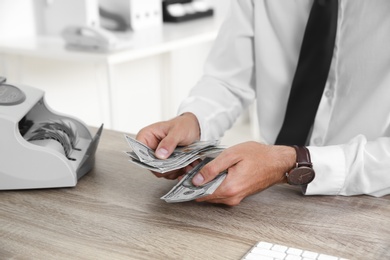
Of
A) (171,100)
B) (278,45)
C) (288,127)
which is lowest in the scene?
(171,100)

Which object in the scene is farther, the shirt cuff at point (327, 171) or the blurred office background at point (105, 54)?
the blurred office background at point (105, 54)

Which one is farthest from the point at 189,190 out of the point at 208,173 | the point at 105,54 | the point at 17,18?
the point at 17,18

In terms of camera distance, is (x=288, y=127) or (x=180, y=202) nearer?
(x=180, y=202)

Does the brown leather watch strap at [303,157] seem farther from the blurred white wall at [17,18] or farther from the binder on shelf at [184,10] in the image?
the binder on shelf at [184,10]

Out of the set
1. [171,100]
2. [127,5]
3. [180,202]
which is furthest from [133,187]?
[171,100]

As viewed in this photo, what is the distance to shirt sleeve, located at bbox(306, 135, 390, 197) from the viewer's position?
1346 millimetres

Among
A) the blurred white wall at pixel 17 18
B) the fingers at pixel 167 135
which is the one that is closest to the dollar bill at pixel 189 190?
the fingers at pixel 167 135

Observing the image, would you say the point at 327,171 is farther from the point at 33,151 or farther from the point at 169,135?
the point at 33,151

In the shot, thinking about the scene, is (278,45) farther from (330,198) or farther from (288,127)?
(330,198)

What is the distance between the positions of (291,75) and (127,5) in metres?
1.69

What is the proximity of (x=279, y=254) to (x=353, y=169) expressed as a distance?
1.28 ft

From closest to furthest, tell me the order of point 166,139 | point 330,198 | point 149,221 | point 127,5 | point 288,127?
1. point 149,221
2. point 330,198
3. point 166,139
4. point 288,127
5. point 127,5

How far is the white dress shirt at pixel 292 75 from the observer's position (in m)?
1.65

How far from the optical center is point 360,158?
141cm
